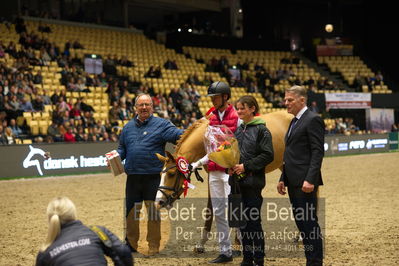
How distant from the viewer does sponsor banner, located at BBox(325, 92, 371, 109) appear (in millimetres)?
30516

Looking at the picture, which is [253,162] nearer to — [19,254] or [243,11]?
[19,254]

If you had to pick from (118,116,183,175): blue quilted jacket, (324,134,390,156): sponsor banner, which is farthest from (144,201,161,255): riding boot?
(324,134,390,156): sponsor banner

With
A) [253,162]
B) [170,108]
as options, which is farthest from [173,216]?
[170,108]

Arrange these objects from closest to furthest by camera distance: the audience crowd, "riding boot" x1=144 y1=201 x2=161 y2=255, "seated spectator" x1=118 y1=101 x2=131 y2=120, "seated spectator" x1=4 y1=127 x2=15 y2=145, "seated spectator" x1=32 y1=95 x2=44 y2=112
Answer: "riding boot" x1=144 y1=201 x2=161 y2=255 < "seated spectator" x1=4 y1=127 x2=15 y2=145 < the audience crowd < "seated spectator" x1=32 y1=95 x2=44 y2=112 < "seated spectator" x1=118 y1=101 x2=131 y2=120

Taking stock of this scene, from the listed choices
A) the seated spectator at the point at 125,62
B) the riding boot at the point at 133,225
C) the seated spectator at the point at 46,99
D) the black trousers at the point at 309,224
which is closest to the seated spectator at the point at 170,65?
the seated spectator at the point at 125,62

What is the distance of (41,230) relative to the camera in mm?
8695

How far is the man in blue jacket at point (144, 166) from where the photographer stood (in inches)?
275

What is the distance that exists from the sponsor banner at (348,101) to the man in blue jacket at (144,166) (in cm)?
2449

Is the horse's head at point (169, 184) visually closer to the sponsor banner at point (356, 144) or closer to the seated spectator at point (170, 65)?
the sponsor banner at point (356, 144)

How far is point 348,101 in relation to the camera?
3094 cm

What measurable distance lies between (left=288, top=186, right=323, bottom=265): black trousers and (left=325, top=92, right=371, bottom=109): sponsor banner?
2546 cm

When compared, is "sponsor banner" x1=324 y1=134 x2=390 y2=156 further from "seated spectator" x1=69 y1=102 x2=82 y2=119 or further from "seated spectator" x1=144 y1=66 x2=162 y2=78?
"seated spectator" x1=69 y1=102 x2=82 y2=119

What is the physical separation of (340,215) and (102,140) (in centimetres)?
1063

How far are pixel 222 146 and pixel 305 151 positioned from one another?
34.4 inches
